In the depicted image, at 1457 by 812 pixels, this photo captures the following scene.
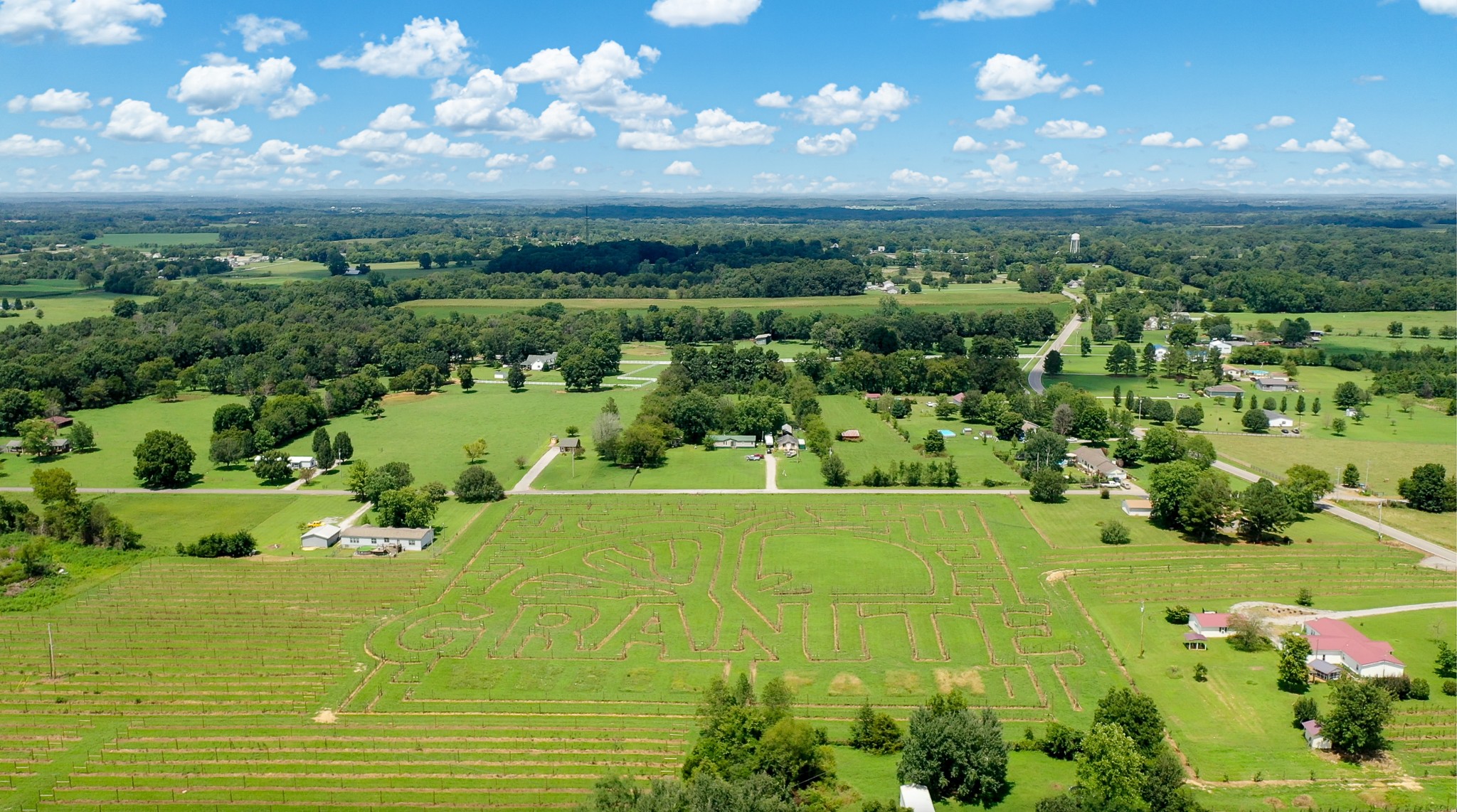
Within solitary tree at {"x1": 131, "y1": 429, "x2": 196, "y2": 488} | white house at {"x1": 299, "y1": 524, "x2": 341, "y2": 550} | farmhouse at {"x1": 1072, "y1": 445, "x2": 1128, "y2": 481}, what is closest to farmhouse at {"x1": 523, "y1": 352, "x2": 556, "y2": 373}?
solitary tree at {"x1": 131, "y1": 429, "x2": 196, "y2": 488}

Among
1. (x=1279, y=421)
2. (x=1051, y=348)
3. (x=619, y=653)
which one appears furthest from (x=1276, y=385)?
(x=619, y=653)

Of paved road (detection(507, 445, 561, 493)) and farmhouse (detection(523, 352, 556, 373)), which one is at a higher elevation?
farmhouse (detection(523, 352, 556, 373))

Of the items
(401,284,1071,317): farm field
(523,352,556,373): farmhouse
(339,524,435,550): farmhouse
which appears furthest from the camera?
(401,284,1071,317): farm field

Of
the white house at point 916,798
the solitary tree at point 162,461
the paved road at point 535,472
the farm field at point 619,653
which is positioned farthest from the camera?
the paved road at point 535,472

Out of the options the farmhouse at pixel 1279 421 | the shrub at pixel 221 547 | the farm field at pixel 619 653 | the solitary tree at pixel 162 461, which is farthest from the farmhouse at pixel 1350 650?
the solitary tree at pixel 162 461

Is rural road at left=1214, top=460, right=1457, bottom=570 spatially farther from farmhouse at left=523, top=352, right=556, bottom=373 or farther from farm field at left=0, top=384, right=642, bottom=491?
farmhouse at left=523, top=352, right=556, bottom=373

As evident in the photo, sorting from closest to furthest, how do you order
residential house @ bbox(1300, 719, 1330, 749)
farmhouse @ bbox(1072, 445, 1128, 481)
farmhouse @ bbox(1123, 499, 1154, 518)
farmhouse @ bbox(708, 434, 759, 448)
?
residential house @ bbox(1300, 719, 1330, 749), farmhouse @ bbox(1123, 499, 1154, 518), farmhouse @ bbox(1072, 445, 1128, 481), farmhouse @ bbox(708, 434, 759, 448)

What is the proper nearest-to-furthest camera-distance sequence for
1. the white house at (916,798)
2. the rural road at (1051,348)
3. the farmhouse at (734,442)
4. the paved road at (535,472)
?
the white house at (916,798) < the paved road at (535,472) < the farmhouse at (734,442) < the rural road at (1051,348)

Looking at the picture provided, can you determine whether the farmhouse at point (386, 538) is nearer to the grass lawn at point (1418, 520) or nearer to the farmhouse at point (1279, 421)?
the grass lawn at point (1418, 520)
